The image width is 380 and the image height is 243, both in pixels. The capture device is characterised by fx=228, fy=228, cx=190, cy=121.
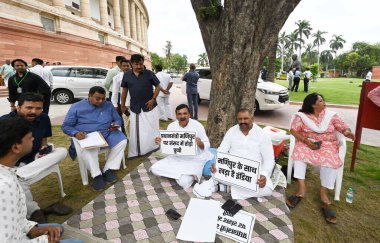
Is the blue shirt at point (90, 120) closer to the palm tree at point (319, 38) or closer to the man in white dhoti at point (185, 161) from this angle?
the man in white dhoti at point (185, 161)

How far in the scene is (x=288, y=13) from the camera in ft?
13.5

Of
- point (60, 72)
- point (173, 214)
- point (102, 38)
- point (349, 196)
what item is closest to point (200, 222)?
point (173, 214)

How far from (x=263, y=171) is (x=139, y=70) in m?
2.97

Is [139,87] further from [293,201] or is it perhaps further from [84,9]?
[84,9]

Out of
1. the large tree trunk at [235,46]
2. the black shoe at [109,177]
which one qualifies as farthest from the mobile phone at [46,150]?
the large tree trunk at [235,46]

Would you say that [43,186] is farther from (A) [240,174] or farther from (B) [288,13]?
(B) [288,13]

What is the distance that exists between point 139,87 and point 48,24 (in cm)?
1801

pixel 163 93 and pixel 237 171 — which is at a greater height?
pixel 163 93

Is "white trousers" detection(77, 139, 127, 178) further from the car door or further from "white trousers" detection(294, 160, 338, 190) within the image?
the car door

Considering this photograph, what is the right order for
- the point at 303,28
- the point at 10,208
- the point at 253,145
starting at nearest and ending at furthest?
the point at 10,208, the point at 253,145, the point at 303,28

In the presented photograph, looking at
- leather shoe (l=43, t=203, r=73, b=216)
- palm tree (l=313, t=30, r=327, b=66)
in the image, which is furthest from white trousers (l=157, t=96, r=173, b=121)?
palm tree (l=313, t=30, r=327, b=66)

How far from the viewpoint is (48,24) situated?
17812 millimetres

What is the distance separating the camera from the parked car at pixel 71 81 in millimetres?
11094

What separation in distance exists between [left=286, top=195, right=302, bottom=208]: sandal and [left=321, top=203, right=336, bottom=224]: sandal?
0.31 meters
